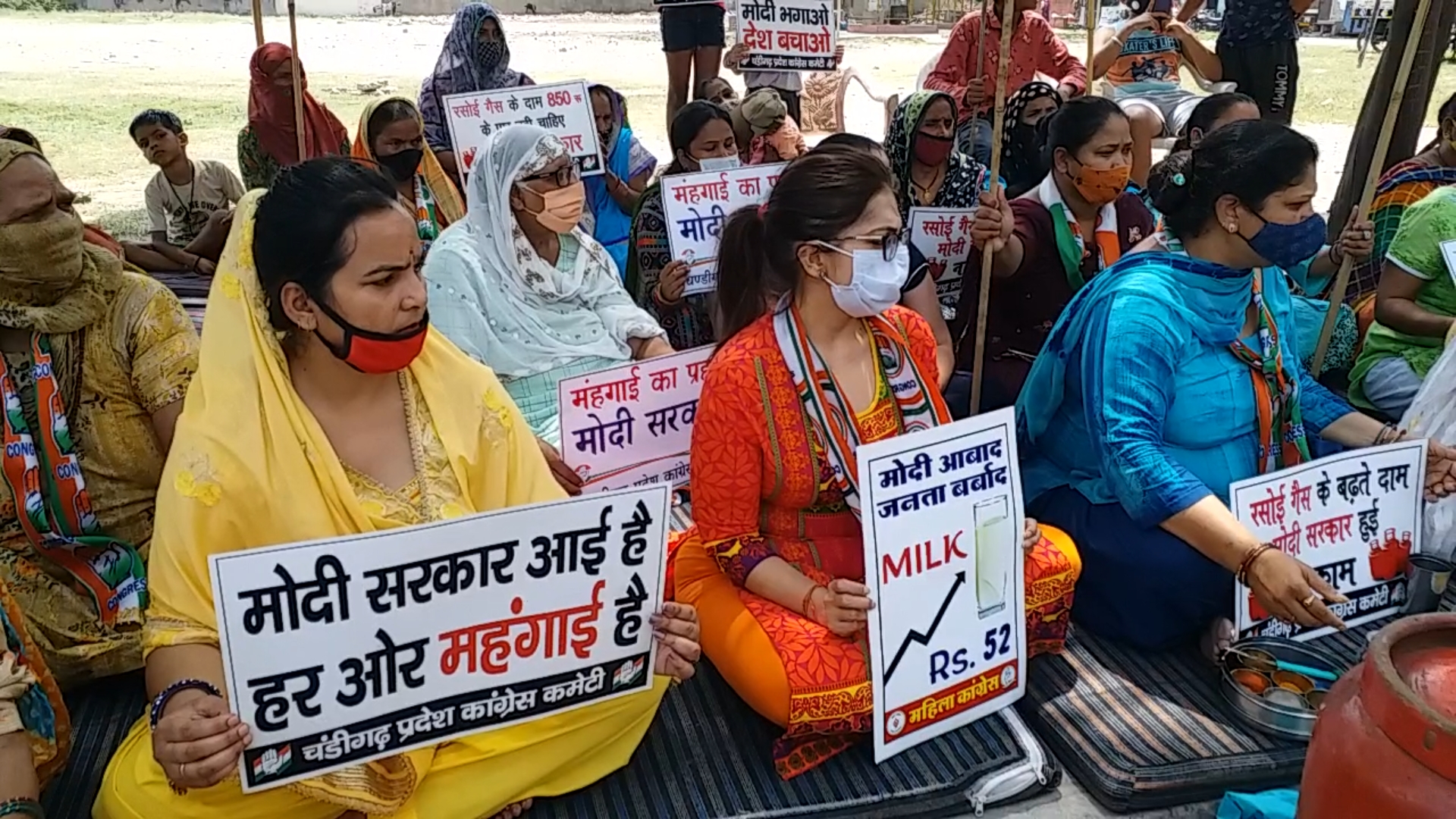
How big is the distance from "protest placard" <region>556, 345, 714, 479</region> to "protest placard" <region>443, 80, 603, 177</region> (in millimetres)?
2049

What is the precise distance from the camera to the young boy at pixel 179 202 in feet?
20.1

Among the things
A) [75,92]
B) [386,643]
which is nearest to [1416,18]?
[386,643]

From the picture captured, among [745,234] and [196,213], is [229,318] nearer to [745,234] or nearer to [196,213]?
[745,234]

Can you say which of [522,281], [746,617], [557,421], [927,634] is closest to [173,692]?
[746,617]

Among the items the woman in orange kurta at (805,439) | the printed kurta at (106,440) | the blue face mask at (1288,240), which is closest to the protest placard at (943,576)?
the woman in orange kurta at (805,439)

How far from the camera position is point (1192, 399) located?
2.88 metres

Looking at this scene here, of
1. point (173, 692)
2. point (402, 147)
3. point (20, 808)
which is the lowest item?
point (20, 808)

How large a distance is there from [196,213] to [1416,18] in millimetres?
6020

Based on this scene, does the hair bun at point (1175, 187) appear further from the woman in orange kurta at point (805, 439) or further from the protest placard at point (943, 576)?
the protest placard at point (943, 576)

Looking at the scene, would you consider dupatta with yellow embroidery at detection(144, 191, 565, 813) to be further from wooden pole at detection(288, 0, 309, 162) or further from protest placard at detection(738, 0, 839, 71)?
protest placard at detection(738, 0, 839, 71)

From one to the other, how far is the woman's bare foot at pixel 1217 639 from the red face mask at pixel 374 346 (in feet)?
6.99

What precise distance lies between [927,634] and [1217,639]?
3.27 ft

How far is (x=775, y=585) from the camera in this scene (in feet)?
8.32

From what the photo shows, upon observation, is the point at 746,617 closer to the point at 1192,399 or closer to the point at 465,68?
the point at 1192,399
